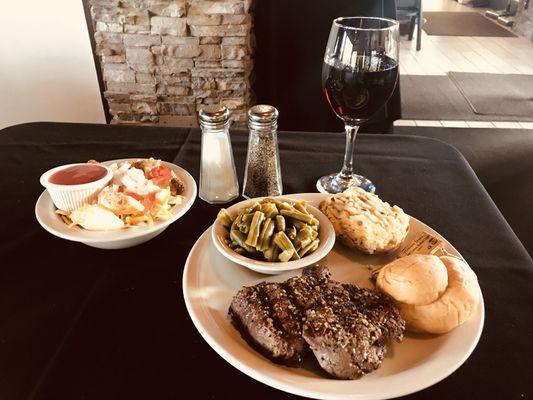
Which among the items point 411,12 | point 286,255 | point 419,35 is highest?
point 286,255

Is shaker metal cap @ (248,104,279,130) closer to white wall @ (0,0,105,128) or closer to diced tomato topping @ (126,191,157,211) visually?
diced tomato topping @ (126,191,157,211)

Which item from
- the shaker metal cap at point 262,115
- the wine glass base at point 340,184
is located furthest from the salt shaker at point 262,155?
the wine glass base at point 340,184

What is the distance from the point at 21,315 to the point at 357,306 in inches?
19.1

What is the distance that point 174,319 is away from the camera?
0.63 m

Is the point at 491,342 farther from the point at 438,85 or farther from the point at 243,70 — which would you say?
the point at 438,85

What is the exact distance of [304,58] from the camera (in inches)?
69.9

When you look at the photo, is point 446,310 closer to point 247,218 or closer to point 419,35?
point 247,218

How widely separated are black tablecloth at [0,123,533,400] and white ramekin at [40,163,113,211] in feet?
0.26

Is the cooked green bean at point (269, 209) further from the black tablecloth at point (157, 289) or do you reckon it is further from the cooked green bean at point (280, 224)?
the black tablecloth at point (157, 289)

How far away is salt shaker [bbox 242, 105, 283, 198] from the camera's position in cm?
86

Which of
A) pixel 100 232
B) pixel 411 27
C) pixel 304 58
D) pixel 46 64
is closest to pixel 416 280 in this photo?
pixel 100 232

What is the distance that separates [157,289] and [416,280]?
0.39 metres

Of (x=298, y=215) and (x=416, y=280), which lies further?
(x=298, y=215)

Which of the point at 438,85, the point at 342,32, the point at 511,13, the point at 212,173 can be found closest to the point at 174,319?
the point at 212,173
